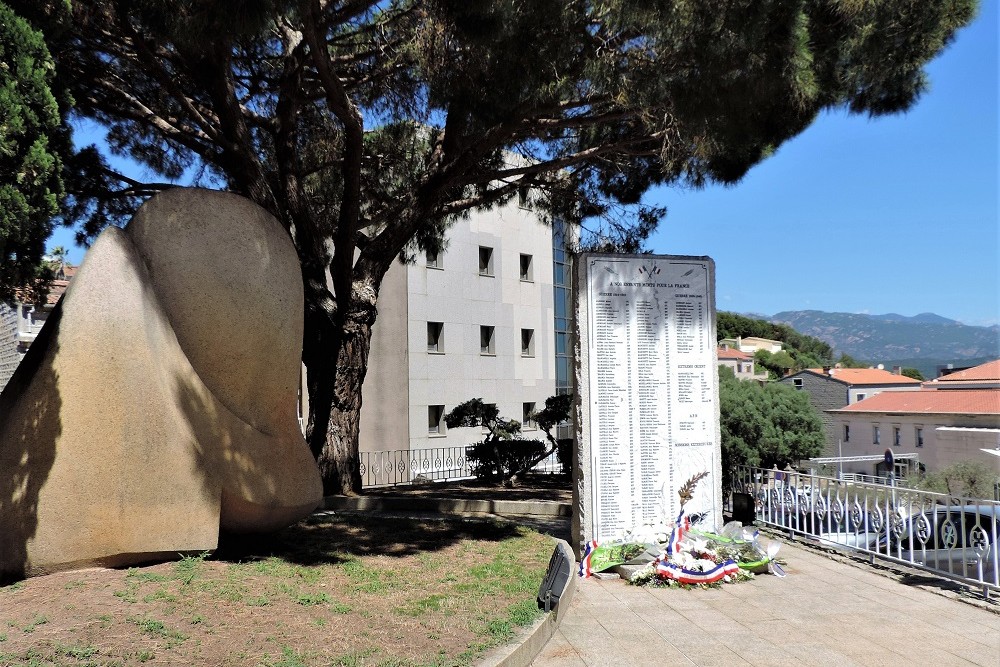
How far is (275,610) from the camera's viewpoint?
5.41 meters

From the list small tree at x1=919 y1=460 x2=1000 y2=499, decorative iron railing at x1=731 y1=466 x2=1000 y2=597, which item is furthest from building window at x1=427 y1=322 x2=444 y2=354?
decorative iron railing at x1=731 y1=466 x2=1000 y2=597

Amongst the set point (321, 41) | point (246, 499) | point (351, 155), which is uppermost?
point (321, 41)

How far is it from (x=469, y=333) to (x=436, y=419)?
306 centimetres

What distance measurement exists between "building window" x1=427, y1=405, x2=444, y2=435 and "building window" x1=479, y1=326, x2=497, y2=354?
9.22ft

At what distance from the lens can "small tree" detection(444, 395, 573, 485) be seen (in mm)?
15672

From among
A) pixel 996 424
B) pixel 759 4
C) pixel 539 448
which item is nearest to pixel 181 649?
pixel 759 4

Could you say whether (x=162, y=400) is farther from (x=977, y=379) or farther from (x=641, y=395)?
(x=977, y=379)

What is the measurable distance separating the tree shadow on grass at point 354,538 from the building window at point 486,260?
1647 cm

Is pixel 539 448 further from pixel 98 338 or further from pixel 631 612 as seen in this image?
pixel 98 338

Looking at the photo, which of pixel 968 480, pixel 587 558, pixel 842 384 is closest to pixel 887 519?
pixel 587 558

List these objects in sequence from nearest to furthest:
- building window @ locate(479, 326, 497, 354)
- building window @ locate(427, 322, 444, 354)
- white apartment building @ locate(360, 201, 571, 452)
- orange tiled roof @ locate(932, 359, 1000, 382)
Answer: white apartment building @ locate(360, 201, 571, 452) → building window @ locate(427, 322, 444, 354) → building window @ locate(479, 326, 497, 354) → orange tiled roof @ locate(932, 359, 1000, 382)

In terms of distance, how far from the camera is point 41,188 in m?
5.94

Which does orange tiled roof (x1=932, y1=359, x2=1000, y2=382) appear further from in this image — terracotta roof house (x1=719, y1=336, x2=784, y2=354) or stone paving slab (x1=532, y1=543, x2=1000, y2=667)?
terracotta roof house (x1=719, y1=336, x2=784, y2=354)

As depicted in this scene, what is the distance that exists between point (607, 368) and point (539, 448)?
28.2 feet
